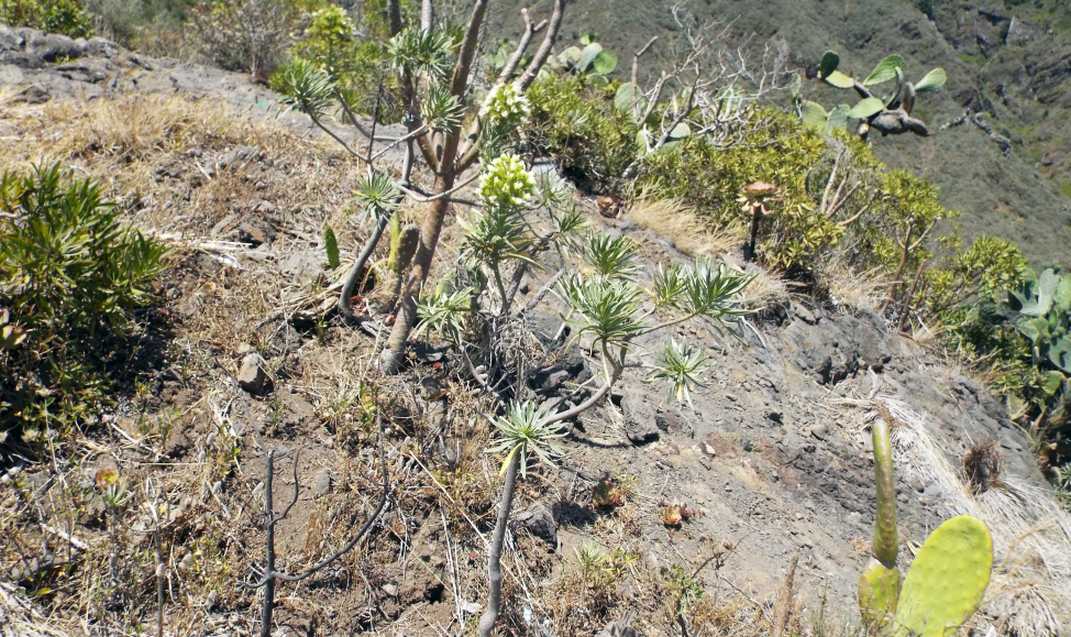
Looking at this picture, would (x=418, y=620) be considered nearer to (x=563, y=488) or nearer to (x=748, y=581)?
(x=563, y=488)

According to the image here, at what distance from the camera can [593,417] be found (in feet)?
11.9

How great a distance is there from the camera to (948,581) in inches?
123

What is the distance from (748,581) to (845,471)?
1.61 metres

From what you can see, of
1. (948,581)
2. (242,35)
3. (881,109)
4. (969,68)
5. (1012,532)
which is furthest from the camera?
(969,68)

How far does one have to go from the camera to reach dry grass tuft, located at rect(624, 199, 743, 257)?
5.60 meters

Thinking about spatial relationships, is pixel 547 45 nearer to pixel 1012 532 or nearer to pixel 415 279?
pixel 415 279

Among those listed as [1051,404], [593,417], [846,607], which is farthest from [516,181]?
[1051,404]

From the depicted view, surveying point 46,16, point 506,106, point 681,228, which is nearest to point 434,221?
point 506,106

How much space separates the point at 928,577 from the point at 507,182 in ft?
9.10

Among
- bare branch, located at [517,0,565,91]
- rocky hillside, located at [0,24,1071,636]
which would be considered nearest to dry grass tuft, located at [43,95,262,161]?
rocky hillside, located at [0,24,1071,636]

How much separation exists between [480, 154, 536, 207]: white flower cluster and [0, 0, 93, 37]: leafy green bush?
716 centimetres

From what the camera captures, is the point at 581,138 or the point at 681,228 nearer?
the point at 681,228

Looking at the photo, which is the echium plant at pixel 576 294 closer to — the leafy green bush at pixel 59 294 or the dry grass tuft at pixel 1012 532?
the leafy green bush at pixel 59 294

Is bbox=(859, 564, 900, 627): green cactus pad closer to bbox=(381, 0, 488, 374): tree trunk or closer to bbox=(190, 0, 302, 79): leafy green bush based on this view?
bbox=(381, 0, 488, 374): tree trunk
